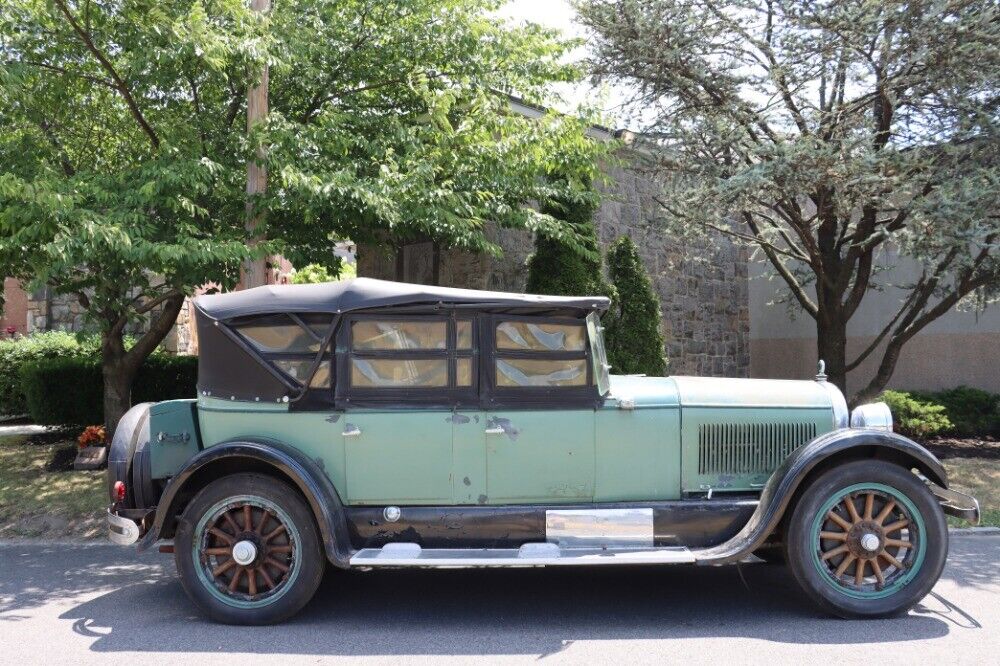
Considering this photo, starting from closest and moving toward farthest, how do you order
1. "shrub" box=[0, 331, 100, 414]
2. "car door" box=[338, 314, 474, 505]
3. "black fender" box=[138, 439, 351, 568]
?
"black fender" box=[138, 439, 351, 568] < "car door" box=[338, 314, 474, 505] < "shrub" box=[0, 331, 100, 414]

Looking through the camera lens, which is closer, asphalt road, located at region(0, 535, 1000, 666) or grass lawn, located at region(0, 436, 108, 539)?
asphalt road, located at region(0, 535, 1000, 666)

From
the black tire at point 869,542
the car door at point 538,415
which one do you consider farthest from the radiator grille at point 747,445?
the car door at point 538,415

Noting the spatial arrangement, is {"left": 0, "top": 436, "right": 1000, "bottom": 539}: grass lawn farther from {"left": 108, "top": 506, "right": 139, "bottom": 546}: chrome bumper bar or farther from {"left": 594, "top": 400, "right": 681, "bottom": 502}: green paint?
{"left": 594, "top": 400, "right": 681, "bottom": 502}: green paint

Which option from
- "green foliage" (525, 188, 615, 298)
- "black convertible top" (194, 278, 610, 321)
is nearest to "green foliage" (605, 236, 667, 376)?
"green foliage" (525, 188, 615, 298)

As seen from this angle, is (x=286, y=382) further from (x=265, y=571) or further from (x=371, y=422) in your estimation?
(x=265, y=571)

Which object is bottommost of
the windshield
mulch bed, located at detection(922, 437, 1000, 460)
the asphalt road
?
the asphalt road

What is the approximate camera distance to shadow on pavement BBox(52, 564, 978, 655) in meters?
4.84

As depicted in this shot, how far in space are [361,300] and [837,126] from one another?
6.11 metres

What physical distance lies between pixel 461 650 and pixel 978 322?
37.6ft

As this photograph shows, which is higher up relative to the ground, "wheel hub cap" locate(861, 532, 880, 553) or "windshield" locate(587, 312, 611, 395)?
"windshield" locate(587, 312, 611, 395)

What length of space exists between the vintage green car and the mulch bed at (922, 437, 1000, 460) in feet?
19.4

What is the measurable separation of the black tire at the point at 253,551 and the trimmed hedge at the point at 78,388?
6.88m

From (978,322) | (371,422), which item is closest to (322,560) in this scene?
(371,422)

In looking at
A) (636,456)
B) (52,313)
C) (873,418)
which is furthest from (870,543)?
(52,313)
